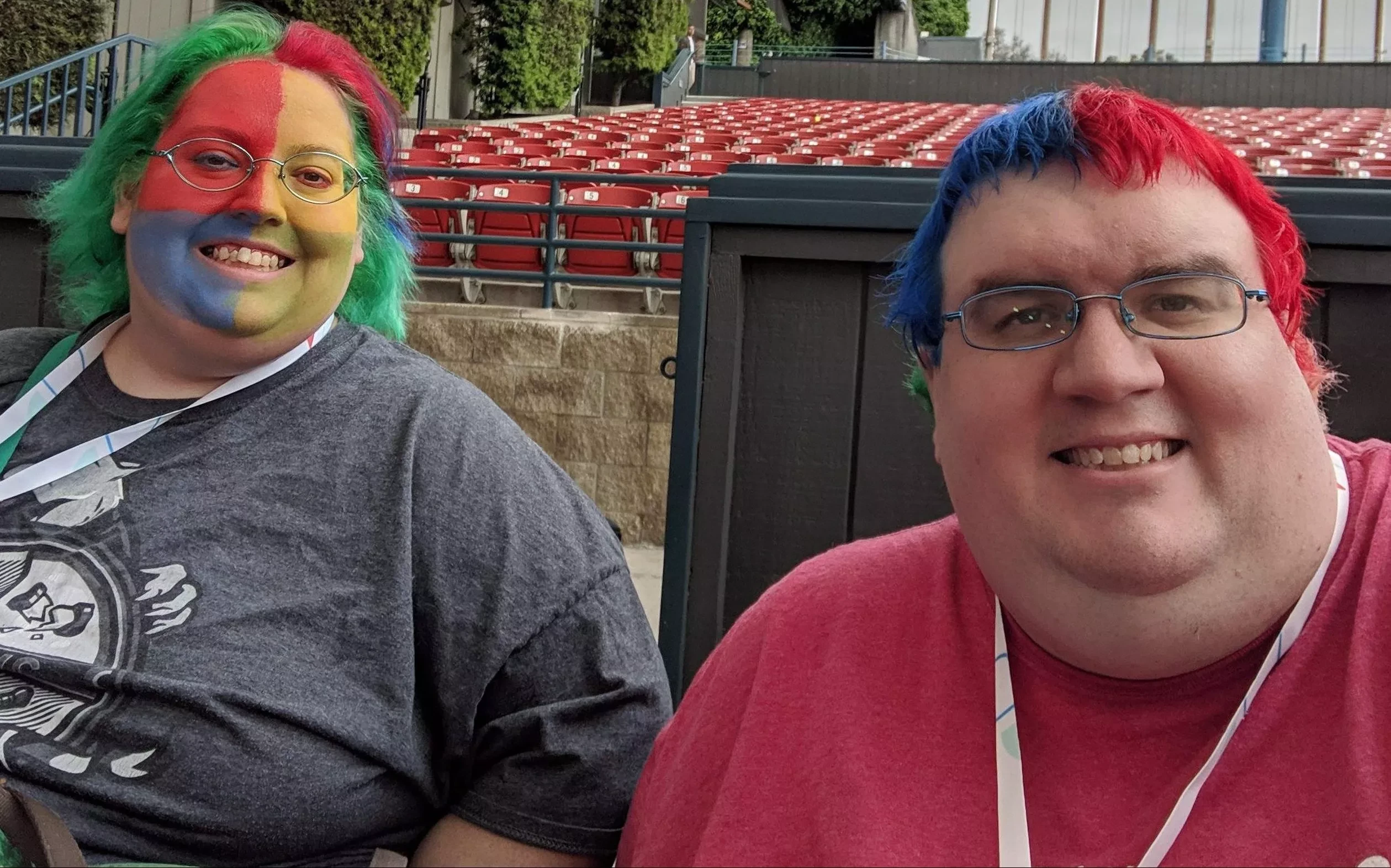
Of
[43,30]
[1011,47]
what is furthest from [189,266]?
[1011,47]

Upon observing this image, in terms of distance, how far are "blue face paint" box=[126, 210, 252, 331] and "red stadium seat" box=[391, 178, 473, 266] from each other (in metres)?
5.51

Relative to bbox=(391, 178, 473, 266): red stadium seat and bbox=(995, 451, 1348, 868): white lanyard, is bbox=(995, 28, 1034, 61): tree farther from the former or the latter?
bbox=(995, 451, 1348, 868): white lanyard

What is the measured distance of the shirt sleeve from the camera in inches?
62.7

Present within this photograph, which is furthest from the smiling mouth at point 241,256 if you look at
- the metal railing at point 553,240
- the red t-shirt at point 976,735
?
the metal railing at point 553,240

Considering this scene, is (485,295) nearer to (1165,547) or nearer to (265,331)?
(265,331)

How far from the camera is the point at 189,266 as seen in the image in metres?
1.83

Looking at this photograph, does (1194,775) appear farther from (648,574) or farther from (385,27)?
(385,27)

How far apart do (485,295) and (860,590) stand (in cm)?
650

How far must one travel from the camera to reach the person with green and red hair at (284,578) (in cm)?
155

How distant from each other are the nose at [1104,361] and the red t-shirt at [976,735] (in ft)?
0.80

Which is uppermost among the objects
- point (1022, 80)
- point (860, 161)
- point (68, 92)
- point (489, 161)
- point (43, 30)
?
point (1022, 80)

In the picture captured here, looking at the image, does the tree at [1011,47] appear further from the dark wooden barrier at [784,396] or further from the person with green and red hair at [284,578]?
the person with green and red hair at [284,578]

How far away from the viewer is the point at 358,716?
1.58m

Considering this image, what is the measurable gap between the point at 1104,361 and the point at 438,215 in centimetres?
734
